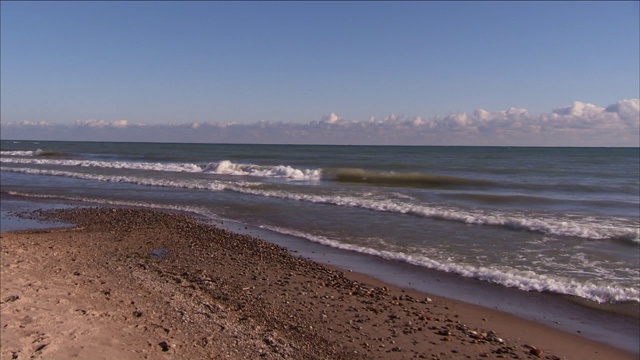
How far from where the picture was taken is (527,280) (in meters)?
8.23

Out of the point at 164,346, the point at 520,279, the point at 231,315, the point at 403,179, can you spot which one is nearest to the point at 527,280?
the point at 520,279

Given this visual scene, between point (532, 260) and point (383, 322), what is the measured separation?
16.2 ft

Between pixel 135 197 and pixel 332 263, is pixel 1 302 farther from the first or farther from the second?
pixel 135 197

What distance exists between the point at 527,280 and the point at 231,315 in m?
5.08

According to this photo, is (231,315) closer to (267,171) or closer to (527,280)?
(527,280)

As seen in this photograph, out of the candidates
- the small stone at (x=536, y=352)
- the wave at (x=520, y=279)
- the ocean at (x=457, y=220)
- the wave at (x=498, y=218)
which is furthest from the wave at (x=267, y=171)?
the small stone at (x=536, y=352)

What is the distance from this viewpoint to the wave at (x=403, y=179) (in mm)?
28312

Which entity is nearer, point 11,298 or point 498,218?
point 11,298

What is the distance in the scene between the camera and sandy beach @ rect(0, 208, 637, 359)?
16.7 ft

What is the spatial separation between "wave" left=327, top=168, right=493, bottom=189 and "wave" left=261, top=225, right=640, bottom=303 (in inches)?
699

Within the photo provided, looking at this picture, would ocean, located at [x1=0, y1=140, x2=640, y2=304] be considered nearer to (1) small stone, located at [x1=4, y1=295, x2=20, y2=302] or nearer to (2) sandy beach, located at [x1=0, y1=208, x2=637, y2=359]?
(2) sandy beach, located at [x1=0, y1=208, x2=637, y2=359]

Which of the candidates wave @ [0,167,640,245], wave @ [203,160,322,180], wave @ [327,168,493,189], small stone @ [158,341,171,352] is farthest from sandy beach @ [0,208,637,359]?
wave @ [203,160,322,180]

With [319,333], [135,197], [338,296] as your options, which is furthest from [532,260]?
[135,197]

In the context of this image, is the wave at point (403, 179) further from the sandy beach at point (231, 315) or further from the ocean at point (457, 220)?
the sandy beach at point (231, 315)
